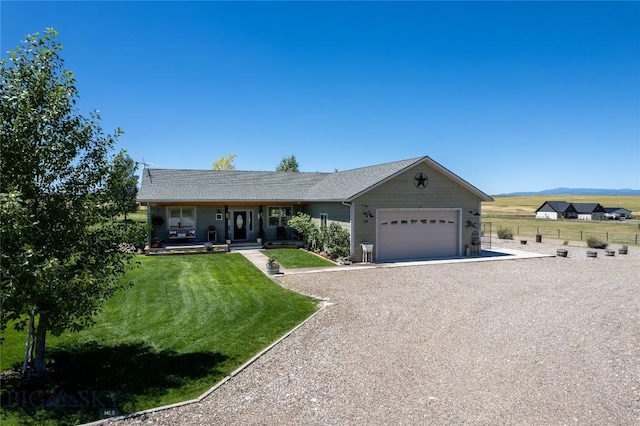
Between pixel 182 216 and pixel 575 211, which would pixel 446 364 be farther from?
pixel 575 211

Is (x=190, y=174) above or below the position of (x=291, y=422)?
above

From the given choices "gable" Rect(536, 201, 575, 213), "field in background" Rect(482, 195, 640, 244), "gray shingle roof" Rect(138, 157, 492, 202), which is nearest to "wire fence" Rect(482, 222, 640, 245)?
"field in background" Rect(482, 195, 640, 244)

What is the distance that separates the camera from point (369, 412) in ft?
17.1

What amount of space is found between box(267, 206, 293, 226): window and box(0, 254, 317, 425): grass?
11.0 metres

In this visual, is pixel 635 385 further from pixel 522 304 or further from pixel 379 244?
pixel 379 244

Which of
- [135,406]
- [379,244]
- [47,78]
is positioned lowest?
[135,406]

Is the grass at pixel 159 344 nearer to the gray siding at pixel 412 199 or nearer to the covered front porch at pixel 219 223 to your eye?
the gray siding at pixel 412 199

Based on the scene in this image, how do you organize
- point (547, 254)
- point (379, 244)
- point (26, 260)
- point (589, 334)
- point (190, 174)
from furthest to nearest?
point (190, 174) → point (547, 254) → point (379, 244) → point (589, 334) → point (26, 260)

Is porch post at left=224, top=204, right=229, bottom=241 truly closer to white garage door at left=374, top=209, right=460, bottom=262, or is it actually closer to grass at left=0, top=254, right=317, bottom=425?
white garage door at left=374, top=209, right=460, bottom=262

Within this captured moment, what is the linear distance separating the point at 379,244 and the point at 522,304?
818 cm

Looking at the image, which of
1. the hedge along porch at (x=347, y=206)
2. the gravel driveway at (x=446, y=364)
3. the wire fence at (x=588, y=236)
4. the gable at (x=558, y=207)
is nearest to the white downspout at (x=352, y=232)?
the hedge along porch at (x=347, y=206)

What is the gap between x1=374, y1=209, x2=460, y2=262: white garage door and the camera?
18469 millimetres

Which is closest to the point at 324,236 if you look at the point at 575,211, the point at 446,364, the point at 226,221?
the point at 226,221

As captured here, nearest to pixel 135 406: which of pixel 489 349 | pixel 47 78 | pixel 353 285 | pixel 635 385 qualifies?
pixel 47 78
